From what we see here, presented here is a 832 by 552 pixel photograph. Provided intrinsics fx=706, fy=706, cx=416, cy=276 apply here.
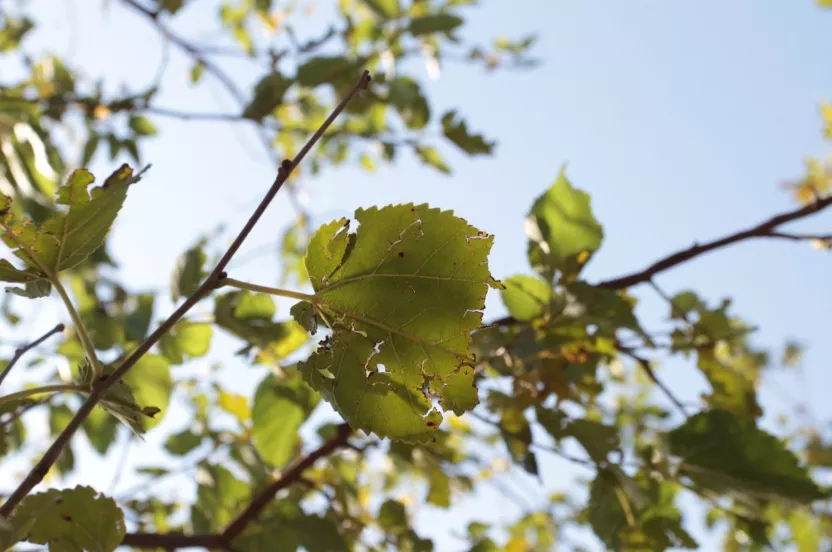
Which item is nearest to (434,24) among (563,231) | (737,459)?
(563,231)

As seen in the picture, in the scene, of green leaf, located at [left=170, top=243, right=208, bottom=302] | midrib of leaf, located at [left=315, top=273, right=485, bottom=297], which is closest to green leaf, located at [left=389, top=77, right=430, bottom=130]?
green leaf, located at [left=170, top=243, right=208, bottom=302]

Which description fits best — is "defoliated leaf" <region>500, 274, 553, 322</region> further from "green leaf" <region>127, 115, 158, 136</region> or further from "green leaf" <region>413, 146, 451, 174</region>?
"green leaf" <region>127, 115, 158, 136</region>

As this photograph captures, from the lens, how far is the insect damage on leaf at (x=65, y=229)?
2.20ft

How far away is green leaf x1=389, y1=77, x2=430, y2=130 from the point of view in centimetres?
213

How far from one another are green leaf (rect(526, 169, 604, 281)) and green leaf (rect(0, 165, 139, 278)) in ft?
2.17

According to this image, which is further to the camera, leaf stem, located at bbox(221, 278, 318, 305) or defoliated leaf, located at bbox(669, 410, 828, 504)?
defoliated leaf, located at bbox(669, 410, 828, 504)

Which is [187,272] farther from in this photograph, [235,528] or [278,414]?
[235,528]

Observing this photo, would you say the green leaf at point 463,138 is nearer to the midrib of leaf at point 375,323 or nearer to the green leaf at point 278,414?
the green leaf at point 278,414

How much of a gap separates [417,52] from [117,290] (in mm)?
1380

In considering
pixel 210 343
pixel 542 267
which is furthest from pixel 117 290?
pixel 542 267

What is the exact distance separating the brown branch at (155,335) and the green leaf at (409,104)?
1534mm

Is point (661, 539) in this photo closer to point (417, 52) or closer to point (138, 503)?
point (138, 503)

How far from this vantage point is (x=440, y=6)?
2.63 meters

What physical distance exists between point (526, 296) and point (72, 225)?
27.8 inches
